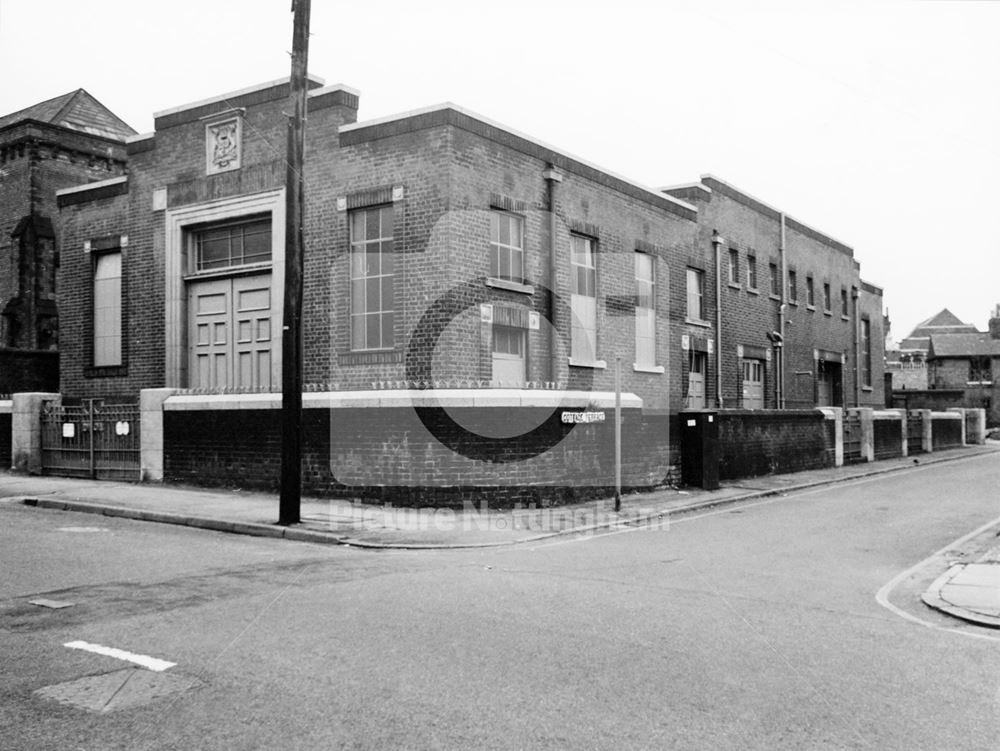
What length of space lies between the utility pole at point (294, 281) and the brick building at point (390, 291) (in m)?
2.19

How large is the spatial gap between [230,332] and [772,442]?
44.9 ft

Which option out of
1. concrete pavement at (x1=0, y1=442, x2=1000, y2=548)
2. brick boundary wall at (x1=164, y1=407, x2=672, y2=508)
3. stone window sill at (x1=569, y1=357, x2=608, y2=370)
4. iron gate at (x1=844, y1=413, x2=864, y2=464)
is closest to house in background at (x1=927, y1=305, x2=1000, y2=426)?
iron gate at (x1=844, y1=413, x2=864, y2=464)

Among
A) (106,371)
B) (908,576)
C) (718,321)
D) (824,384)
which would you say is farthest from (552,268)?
(824,384)

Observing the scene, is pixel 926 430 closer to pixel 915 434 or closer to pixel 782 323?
pixel 915 434

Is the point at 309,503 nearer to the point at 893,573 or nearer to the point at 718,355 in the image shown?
the point at 893,573

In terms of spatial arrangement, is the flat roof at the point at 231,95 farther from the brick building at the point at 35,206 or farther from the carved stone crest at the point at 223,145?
the brick building at the point at 35,206

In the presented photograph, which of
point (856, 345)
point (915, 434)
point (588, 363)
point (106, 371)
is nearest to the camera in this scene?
point (588, 363)

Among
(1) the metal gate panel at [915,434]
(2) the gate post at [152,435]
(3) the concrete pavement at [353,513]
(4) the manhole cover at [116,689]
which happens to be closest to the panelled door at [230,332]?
(2) the gate post at [152,435]

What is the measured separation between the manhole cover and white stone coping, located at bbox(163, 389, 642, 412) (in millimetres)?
Answer: 9343

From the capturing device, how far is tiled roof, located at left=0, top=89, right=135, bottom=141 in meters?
35.8

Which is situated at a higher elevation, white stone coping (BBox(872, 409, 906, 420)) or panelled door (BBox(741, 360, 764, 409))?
panelled door (BBox(741, 360, 764, 409))

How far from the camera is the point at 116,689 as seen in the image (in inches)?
210

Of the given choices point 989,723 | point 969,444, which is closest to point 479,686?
point 989,723

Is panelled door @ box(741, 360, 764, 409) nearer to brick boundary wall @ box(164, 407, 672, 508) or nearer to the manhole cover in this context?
brick boundary wall @ box(164, 407, 672, 508)
